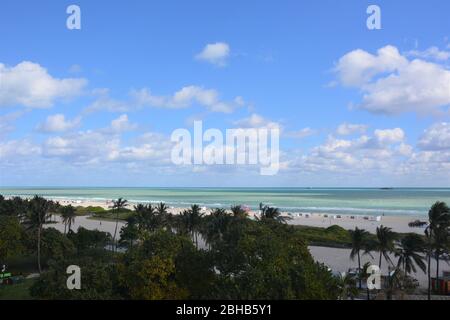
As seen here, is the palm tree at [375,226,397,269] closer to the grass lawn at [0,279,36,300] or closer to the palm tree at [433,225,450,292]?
the palm tree at [433,225,450,292]

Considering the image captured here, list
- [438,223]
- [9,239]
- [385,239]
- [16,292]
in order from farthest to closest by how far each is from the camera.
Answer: [9,239] → [16,292] → [385,239] → [438,223]

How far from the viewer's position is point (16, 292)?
141ft

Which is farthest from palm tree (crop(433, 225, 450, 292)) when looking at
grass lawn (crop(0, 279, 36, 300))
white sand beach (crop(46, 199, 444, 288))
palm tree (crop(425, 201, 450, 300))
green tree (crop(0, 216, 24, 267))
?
green tree (crop(0, 216, 24, 267))

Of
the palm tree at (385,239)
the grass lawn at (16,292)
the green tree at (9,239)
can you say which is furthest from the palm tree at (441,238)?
the green tree at (9,239)

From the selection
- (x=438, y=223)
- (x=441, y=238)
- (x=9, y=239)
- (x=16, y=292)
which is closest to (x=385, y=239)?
(x=441, y=238)

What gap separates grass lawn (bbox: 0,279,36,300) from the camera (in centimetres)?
4088

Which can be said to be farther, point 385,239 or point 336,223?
point 336,223

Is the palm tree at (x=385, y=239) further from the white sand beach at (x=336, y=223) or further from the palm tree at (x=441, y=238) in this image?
the white sand beach at (x=336, y=223)

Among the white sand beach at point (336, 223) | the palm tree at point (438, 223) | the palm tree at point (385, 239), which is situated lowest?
the white sand beach at point (336, 223)

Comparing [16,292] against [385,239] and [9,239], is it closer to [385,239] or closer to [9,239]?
[9,239]

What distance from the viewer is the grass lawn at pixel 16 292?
40.9 meters
